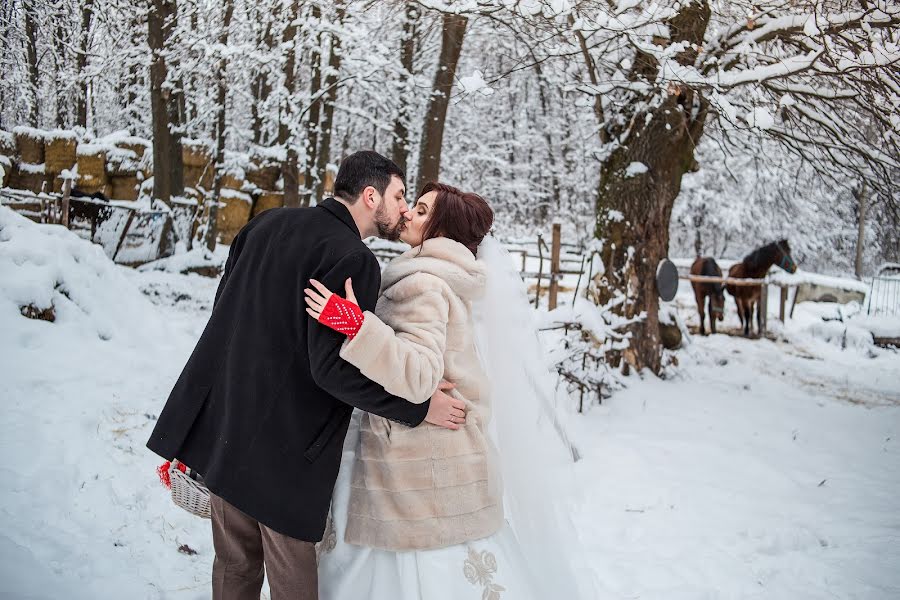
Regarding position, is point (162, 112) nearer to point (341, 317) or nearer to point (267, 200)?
point (267, 200)

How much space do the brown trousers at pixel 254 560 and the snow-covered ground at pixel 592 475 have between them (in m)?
0.86

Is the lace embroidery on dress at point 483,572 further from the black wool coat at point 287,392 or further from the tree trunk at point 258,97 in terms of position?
the tree trunk at point 258,97

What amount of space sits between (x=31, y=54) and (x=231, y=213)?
5.80 m

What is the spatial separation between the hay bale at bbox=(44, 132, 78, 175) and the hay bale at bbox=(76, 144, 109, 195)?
0.20 metres

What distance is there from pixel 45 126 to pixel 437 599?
26569 mm

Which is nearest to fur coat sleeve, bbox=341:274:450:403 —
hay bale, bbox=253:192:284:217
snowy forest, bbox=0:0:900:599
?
snowy forest, bbox=0:0:900:599

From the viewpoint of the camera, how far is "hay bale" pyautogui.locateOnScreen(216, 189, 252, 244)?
16.2 meters

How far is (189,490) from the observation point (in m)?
2.19

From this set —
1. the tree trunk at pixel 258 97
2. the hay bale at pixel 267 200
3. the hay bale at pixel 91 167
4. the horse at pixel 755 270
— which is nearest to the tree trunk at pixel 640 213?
the horse at pixel 755 270

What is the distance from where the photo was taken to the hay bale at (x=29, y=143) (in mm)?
14805

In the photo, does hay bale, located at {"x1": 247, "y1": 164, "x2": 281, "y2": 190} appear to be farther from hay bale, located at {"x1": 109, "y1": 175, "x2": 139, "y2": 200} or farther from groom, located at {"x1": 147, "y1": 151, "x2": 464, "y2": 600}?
groom, located at {"x1": 147, "y1": 151, "x2": 464, "y2": 600}

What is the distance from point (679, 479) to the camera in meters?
4.83

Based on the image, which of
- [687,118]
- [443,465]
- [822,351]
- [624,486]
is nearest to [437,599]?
[443,465]

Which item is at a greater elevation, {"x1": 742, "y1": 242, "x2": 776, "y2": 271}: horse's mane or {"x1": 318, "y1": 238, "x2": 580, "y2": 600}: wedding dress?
{"x1": 742, "y1": 242, "x2": 776, "y2": 271}: horse's mane
